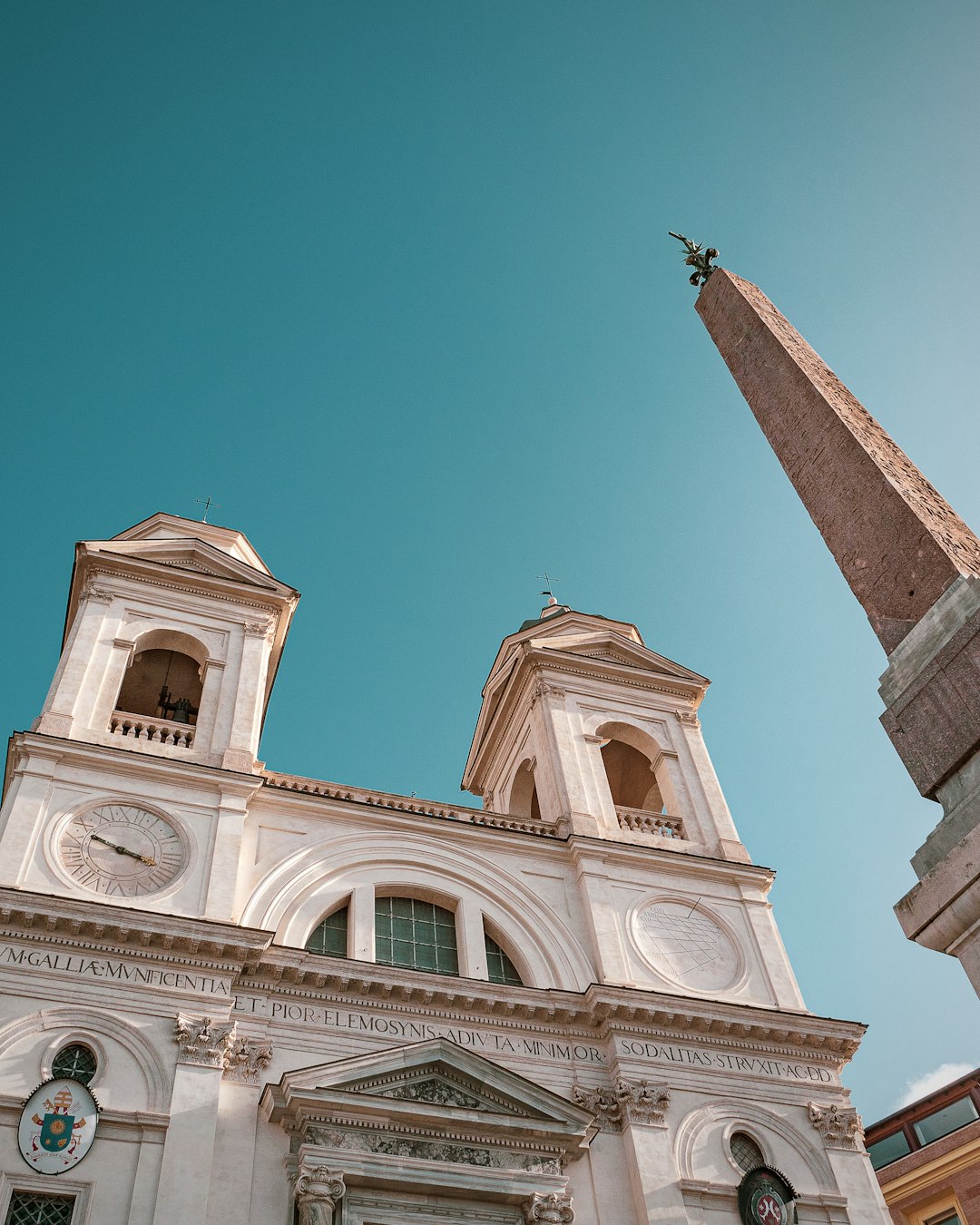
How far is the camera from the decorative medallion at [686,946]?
Answer: 1933 cm

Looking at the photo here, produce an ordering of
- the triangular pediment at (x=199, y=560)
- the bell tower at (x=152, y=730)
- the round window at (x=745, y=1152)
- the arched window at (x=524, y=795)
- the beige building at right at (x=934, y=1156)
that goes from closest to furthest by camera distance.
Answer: the round window at (x=745, y=1152)
the bell tower at (x=152, y=730)
the triangular pediment at (x=199, y=560)
the beige building at right at (x=934, y=1156)
the arched window at (x=524, y=795)

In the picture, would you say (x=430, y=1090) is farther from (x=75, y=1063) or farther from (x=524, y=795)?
(x=524, y=795)

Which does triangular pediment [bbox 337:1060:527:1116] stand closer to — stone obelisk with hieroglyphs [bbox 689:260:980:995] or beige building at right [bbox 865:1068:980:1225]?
stone obelisk with hieroglyphs [bbox 689:260:980:995]

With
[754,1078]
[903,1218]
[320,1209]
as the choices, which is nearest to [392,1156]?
[320,1209]

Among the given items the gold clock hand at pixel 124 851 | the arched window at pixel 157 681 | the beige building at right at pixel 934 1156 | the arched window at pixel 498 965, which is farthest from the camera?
the beige building at right at pixel 934 1156

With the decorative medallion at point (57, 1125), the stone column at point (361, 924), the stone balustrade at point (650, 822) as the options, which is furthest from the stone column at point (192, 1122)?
the stone balustrade at point (650, 822)

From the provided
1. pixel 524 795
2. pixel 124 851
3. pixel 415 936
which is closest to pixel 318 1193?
pixel 415 936

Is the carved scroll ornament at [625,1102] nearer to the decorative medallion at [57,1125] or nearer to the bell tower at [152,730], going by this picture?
the bell tower at [152,730]

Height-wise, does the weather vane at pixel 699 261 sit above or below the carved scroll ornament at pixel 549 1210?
above

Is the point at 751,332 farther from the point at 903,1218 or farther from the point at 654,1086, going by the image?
the point at 903,1218

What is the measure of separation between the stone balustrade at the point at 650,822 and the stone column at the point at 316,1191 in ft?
32.0

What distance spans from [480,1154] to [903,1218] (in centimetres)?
1580

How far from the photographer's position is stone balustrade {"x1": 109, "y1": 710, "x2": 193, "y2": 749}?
20.0 metres

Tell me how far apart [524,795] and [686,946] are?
7328 mm
